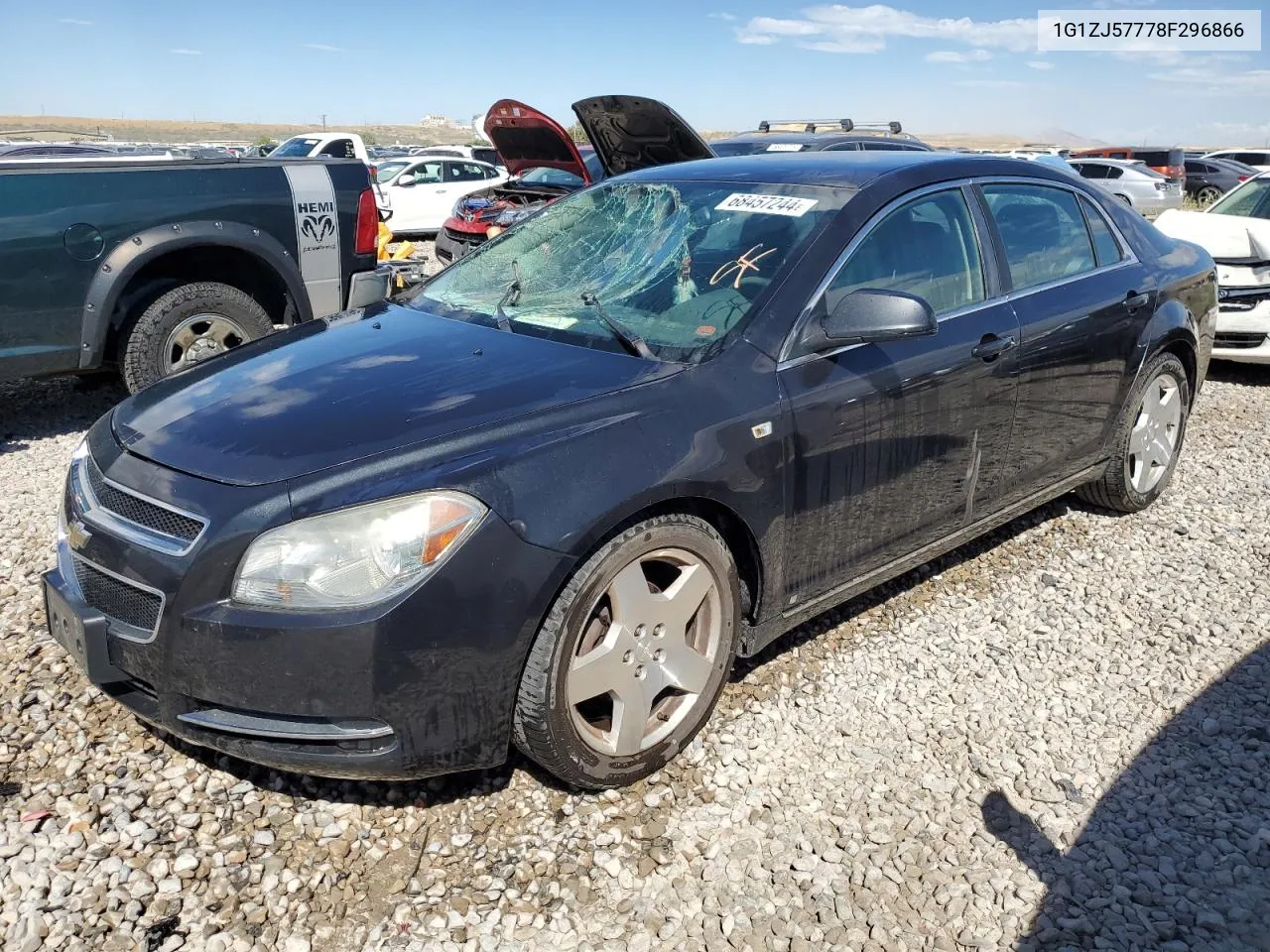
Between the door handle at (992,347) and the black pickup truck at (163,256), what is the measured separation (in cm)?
321

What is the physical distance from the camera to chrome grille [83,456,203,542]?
2.34 m

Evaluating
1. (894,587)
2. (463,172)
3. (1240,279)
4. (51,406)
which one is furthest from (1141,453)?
(463,172)

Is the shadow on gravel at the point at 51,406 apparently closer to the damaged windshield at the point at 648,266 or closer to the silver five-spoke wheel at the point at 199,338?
the silver five-spoke wheel at the point at 199,338

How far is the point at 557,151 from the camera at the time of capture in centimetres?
904

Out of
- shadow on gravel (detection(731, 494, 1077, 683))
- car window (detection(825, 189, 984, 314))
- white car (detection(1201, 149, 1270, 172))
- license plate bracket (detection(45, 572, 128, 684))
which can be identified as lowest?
shadow on gravel (detection(731, 494, 1077, 683))

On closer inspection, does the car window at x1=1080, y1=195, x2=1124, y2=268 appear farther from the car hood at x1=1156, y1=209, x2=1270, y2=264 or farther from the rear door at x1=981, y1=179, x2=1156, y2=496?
the car hood at x1=1156, y1=209, x2=1270, y2=264

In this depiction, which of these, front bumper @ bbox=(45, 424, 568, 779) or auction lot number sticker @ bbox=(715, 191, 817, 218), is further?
auction lot number sticker @ bbox=(715, 191, 817, 218)

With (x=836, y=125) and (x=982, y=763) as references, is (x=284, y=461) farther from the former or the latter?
(x=836, y=125)

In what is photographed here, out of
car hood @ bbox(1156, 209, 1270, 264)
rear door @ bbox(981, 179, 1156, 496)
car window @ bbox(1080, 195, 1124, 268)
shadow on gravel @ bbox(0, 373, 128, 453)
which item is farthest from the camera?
car hood @ bbox(1156, 209, 1270, 264)

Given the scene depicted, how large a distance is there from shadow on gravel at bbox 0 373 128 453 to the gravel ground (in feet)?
8.47

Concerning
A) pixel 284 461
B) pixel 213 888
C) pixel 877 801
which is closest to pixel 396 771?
pixel 213 888

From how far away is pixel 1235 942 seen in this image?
228cm

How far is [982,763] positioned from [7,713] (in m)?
2.95

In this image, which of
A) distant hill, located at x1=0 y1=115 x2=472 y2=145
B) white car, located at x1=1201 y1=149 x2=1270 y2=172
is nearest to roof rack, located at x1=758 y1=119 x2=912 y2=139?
white car, located at x1=1201 y1=149 x2=1270 y2=172
